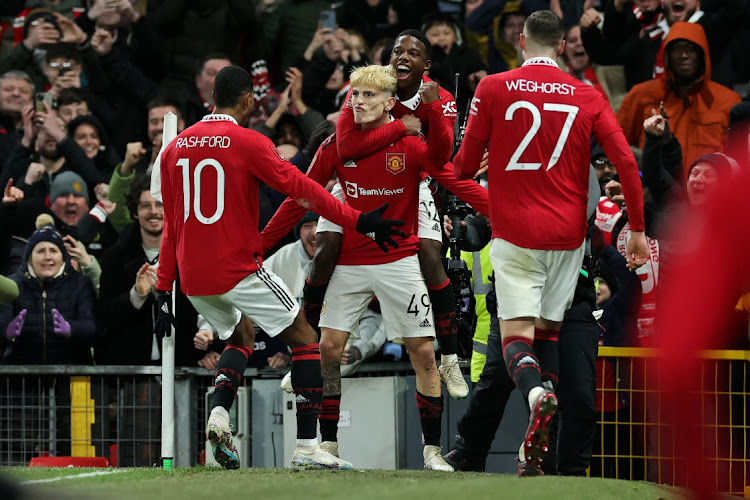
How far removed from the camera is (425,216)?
8273mm

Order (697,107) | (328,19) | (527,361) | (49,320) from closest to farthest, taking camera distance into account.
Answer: (527,361), (49,320), (697,107), (328,19)

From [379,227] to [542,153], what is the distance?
1092mm

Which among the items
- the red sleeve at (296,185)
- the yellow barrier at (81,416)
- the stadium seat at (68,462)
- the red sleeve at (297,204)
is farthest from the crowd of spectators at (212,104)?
the red sleeve at (296,185)

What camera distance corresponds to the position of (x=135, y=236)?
37.0ft

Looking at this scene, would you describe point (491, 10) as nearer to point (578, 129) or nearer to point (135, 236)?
point (135, 236)

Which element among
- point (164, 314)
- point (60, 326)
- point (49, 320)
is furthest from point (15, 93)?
point (164, 314)

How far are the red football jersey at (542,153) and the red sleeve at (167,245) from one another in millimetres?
2010

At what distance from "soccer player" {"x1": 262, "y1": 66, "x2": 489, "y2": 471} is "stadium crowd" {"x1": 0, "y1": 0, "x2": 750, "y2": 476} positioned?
0.23 metres

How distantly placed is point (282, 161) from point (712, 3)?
6347 mm

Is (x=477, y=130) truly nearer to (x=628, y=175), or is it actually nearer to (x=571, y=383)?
(x=628, y=175)

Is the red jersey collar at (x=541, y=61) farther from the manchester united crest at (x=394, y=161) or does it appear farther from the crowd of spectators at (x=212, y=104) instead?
the crowd of spectators at (x=212, y=104)

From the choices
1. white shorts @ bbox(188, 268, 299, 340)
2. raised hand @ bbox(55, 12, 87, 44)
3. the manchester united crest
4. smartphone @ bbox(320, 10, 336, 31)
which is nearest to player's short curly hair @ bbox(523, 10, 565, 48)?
the manchester united crest

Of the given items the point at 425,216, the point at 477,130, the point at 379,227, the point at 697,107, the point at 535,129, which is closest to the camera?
the point at 535,129

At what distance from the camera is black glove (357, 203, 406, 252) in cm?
718
